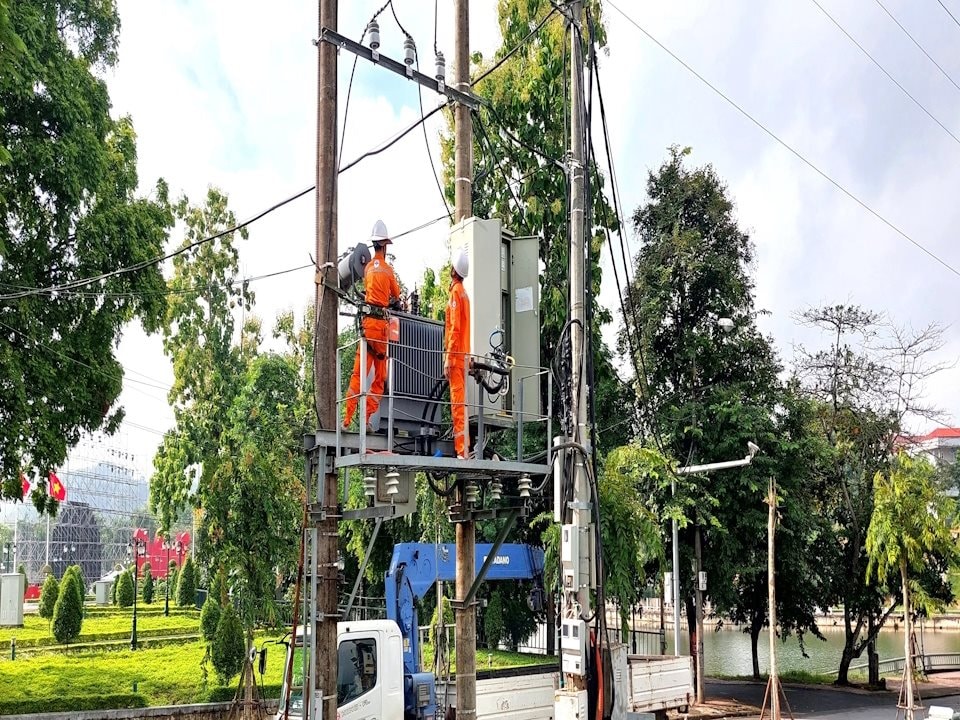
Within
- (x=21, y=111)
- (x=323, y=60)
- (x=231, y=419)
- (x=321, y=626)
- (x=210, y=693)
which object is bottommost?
(x=210, y=693)

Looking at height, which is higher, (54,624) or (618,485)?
(618,485)

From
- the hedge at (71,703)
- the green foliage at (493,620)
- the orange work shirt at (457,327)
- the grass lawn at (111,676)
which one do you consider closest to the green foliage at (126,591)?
the grass lawn at (111,676)

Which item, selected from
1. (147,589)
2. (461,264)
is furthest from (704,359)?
(147,589)

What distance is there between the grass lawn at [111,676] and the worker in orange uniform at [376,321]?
14210 mm

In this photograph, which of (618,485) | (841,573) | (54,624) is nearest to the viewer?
(618,485)

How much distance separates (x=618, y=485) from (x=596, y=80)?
932 centimetres

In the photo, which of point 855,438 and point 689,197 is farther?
point 855,438

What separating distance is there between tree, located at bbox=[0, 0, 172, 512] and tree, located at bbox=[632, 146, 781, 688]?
46.2ft

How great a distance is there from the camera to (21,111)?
19594 mm

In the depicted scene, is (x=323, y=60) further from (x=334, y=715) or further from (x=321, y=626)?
(x=334, y=715)

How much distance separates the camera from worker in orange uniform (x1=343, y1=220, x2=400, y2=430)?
Result: 33.2ft

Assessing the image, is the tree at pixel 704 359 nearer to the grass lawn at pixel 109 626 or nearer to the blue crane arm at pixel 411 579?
the blue crane arm at pixel 411 579

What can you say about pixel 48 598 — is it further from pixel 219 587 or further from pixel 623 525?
pixel 623 525

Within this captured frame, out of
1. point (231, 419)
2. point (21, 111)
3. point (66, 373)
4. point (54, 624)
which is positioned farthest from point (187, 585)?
point (21, 111)
